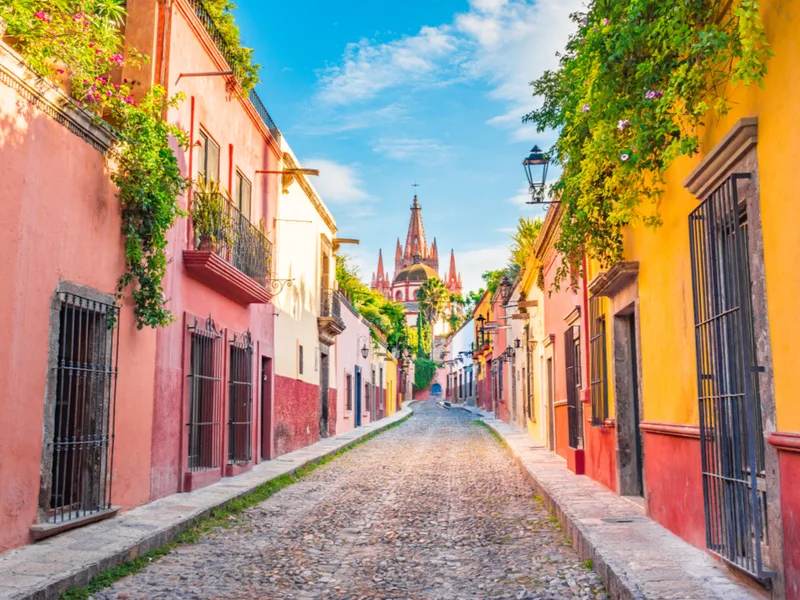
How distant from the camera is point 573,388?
1343 centimetres

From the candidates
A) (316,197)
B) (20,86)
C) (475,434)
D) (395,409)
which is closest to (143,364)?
(20,86)

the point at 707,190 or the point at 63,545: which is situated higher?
the point at 707,190

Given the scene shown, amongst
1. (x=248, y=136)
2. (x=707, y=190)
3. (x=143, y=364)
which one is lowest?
(x=143, y=364)

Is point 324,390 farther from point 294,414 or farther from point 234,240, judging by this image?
point 234,240

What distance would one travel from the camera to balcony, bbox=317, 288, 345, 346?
21580 mm

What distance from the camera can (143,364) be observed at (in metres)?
9.09

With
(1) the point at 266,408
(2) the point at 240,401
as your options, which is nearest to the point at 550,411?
(1) the point at 266,408

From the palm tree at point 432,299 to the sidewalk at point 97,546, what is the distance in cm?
8202

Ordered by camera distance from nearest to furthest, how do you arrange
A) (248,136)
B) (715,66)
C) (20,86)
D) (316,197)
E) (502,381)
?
(715,66), (20,86), (248,136), (316,197), (502,381)

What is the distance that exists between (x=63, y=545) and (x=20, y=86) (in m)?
3.69

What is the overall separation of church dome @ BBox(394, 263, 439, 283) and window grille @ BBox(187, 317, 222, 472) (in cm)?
10639

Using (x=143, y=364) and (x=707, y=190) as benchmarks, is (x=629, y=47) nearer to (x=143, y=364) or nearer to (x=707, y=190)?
(x=707, y=190)

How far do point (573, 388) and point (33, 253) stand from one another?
928 cm

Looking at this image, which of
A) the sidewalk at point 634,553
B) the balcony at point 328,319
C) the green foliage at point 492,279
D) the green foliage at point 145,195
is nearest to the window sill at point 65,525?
the green foliage at point 145,195
